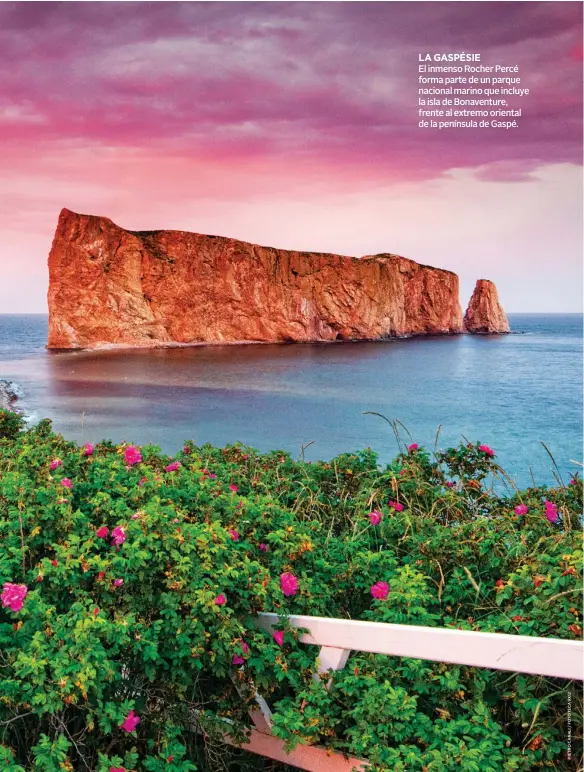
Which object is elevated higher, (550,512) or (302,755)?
(550,512)

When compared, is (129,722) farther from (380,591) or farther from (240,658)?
(380,591)

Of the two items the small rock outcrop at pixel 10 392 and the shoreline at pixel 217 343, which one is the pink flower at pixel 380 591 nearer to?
the small rock outcrop at pixel 10 392

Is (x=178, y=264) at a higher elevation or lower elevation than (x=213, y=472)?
higher

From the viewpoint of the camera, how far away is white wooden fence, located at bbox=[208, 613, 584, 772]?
2104mm

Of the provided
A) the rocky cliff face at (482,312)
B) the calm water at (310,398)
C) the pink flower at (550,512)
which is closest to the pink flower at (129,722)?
the pink flower at (550,512)

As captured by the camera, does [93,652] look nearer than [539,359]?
Yes

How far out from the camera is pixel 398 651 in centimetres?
232

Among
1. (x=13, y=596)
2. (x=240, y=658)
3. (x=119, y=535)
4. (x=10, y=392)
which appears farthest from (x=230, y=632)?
(x=10, y=392)

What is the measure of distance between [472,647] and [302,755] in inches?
36.7

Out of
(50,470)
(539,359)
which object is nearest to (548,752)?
(50,470)

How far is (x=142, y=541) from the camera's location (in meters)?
2.67

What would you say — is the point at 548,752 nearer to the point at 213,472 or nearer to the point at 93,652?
the point at 93,652

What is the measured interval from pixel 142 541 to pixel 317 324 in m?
63.7

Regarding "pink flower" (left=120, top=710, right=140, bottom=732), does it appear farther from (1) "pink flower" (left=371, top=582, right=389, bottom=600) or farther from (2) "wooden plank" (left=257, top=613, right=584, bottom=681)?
(1) "pink flower" (left=371, top=582, right=389, bottom=600)
